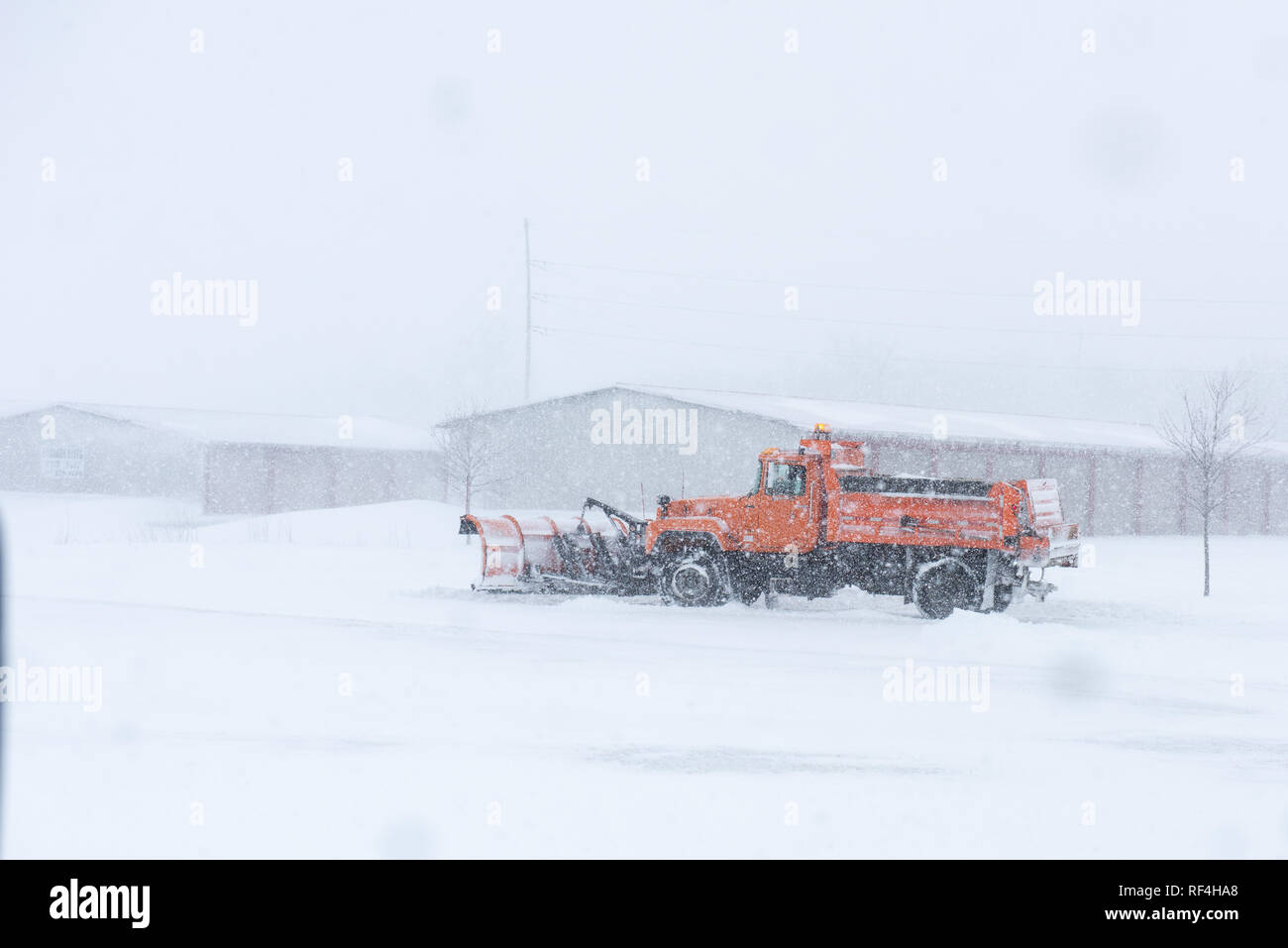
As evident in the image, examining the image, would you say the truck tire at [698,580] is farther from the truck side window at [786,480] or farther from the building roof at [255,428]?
the building roof at [255,428]

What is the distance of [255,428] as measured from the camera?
1866 inches

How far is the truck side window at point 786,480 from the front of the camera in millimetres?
17016

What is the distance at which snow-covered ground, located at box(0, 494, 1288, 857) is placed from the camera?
21.5 ft

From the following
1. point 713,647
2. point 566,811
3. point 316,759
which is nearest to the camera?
point 566,811

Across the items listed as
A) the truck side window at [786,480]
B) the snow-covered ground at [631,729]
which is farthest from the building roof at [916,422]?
the snow-covered ground at [631,729]

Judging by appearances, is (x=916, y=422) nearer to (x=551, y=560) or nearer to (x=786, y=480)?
(x=786, y=480)

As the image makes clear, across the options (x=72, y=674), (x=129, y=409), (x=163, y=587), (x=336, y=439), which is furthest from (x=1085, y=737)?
(x=129, y=409)

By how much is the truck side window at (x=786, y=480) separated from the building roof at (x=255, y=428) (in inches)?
→ 1226

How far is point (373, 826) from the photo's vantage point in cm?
651

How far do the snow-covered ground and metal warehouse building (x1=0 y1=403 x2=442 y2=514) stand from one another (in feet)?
86.7

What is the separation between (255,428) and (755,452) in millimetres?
21437

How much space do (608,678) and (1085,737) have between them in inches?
165

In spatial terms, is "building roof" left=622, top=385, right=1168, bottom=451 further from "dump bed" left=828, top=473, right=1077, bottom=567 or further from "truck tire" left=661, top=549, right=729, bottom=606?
"dump bed" left=828, top=473, right=1077, bottom=567

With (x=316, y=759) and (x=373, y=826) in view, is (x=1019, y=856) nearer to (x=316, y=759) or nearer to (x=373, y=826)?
(x=373, y=826)
